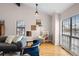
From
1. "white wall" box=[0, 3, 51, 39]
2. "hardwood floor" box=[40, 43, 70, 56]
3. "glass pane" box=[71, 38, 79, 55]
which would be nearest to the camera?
"glass pane" box=[71, 38, 79, 55]

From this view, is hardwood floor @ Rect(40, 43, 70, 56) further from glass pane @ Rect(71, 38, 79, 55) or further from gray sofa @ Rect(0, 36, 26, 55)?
gray sofa @ Rect(0, 36, 26, 55)

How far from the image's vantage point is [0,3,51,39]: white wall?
892 centimetres

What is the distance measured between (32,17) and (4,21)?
1830 mm

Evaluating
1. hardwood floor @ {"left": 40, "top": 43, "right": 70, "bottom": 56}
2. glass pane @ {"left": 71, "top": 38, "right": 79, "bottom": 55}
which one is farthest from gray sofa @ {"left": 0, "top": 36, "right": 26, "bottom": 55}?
glass pane @ {"left": 71, "top": 38, "right": 79, "bottom": 55}

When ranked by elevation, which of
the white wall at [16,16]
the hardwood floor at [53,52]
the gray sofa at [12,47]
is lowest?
the hardwood floor at [53,52]

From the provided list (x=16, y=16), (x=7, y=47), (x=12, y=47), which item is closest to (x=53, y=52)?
(x=12, y=47)

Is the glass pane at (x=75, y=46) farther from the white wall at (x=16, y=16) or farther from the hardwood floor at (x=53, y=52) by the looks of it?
the white wall at (x=16, y=16)

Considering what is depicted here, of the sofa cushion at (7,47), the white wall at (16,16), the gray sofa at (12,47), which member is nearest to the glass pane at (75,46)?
the gray sofa at (12,47)

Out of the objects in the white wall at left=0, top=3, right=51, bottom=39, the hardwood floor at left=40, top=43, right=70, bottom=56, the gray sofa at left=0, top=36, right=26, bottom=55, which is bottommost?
the hardwood floor at left=40, top=43, right=70, bottom=56

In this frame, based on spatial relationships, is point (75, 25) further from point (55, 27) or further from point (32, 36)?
point (32, 36)

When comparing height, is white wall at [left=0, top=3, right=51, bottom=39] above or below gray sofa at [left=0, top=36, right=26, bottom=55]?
above

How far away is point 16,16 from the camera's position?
8953 millimetres

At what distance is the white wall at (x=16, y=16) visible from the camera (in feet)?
29.3

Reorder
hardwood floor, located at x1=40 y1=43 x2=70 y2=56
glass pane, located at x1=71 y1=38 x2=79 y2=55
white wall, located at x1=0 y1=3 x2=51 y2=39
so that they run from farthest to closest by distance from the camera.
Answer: white wall, located at x1=0 y1=3 x2=51 y2=39
hardwood floor, located at x1=40 y1=43 x2=70 y2=56
glass pane, located at x1=71 y1=38 x2=79 y2=55
